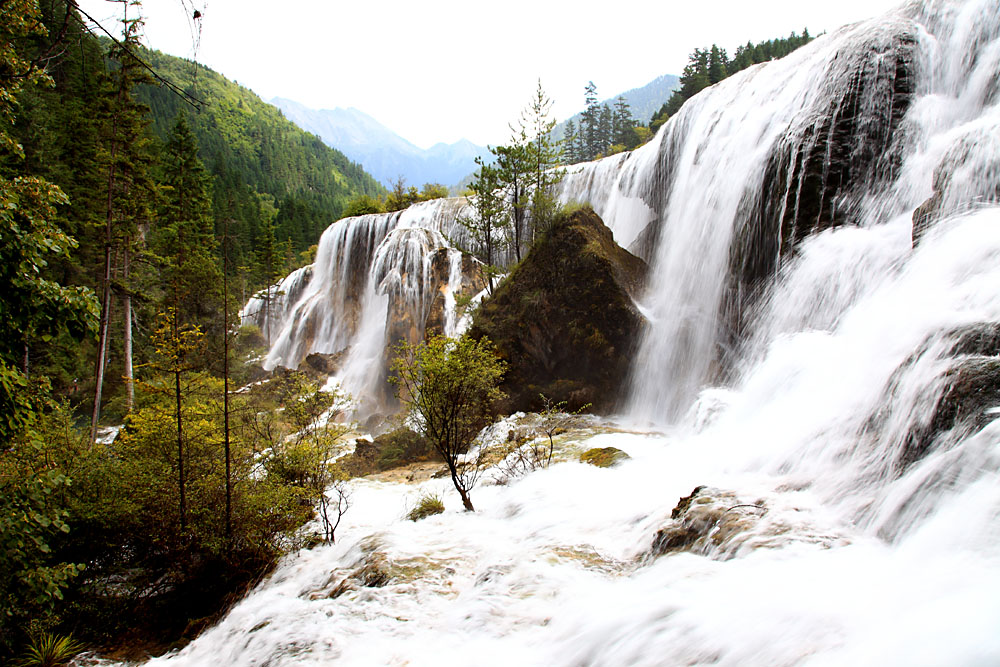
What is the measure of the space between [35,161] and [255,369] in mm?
13689

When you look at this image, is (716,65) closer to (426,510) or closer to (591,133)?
(591,133)

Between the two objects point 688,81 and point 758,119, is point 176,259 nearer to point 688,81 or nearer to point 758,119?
point 758,119

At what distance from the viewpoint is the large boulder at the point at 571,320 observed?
15.0 m

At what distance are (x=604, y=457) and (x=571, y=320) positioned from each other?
625 centimetres

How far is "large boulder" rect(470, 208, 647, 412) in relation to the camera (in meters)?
15.0

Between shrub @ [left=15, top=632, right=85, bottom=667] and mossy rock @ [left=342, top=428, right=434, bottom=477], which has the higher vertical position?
shrub @ [left=15, top=632, right=85, bottom=667]

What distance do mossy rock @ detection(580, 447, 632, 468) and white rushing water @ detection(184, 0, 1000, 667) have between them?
0.31 m

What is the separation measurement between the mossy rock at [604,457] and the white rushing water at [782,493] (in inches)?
12.3

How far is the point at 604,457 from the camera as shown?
9984mm

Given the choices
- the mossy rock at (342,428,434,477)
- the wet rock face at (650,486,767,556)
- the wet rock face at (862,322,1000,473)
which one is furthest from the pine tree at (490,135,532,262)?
the wet rock face at (862,322,1000,473)

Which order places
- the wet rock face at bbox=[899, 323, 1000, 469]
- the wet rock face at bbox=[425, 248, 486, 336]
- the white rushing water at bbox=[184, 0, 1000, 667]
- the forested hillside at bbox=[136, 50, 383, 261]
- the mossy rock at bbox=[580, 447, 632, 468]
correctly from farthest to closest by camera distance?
the forested hillside at bbox=[136, 50, 383, 261] < the wet rock face at bbox=[425, 248, 486, 336] < the mossy rock at bbox=[580, 447, 632, 468] < the wet rock face at bbox=[899, 323, 1000, 469] < the white rushing water at bbox=[184, 0, 1000, 667]

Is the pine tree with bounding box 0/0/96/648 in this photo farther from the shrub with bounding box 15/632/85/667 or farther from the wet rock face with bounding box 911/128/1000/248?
the wet rock face with bounding box 911/128/1000/248

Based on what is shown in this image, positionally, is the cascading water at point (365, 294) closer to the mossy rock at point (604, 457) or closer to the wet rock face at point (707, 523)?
the mossy rock at point (604, 457)

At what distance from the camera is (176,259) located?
22547mm
